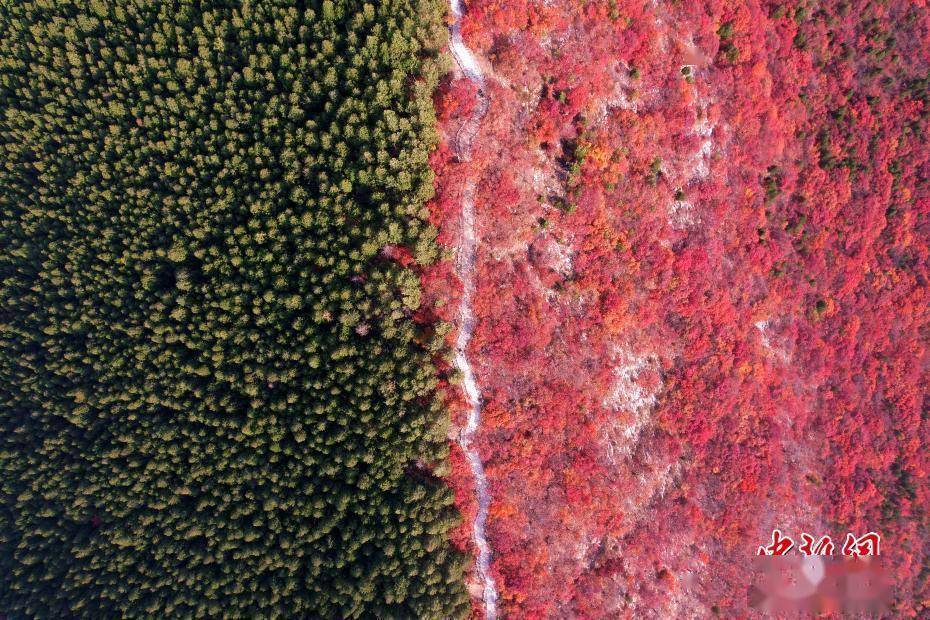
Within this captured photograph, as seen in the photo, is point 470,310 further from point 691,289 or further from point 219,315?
point 691,289

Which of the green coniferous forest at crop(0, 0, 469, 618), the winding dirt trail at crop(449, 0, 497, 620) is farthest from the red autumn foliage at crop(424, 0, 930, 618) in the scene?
the green coniferous forest at crop(0, 0, 469, 618)

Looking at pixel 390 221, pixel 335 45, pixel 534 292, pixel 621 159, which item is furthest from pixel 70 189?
pixel 621 159

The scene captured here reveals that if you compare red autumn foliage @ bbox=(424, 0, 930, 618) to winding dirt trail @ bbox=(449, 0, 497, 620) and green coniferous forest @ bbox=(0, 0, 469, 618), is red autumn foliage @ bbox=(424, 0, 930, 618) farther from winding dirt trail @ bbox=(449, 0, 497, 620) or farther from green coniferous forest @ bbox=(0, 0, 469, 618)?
green coniferous forest @ bbox=(0, 0, 469, 618)

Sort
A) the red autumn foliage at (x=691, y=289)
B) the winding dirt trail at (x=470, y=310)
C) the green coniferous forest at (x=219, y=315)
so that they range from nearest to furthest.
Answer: the green coniferous forest at (x=219, y=315)
the winding dirt trail at (x=470, y=310)
the red autumn foliage at (x=691, y=289)

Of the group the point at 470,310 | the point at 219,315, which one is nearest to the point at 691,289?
the point at 470,310

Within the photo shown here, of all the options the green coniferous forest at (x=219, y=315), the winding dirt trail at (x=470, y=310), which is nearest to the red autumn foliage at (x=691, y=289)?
the winding dirt trail at (x=470, y=310)

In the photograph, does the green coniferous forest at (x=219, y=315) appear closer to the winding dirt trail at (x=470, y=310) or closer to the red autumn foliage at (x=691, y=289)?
the winding dirt trail at (x=470, y=310)
